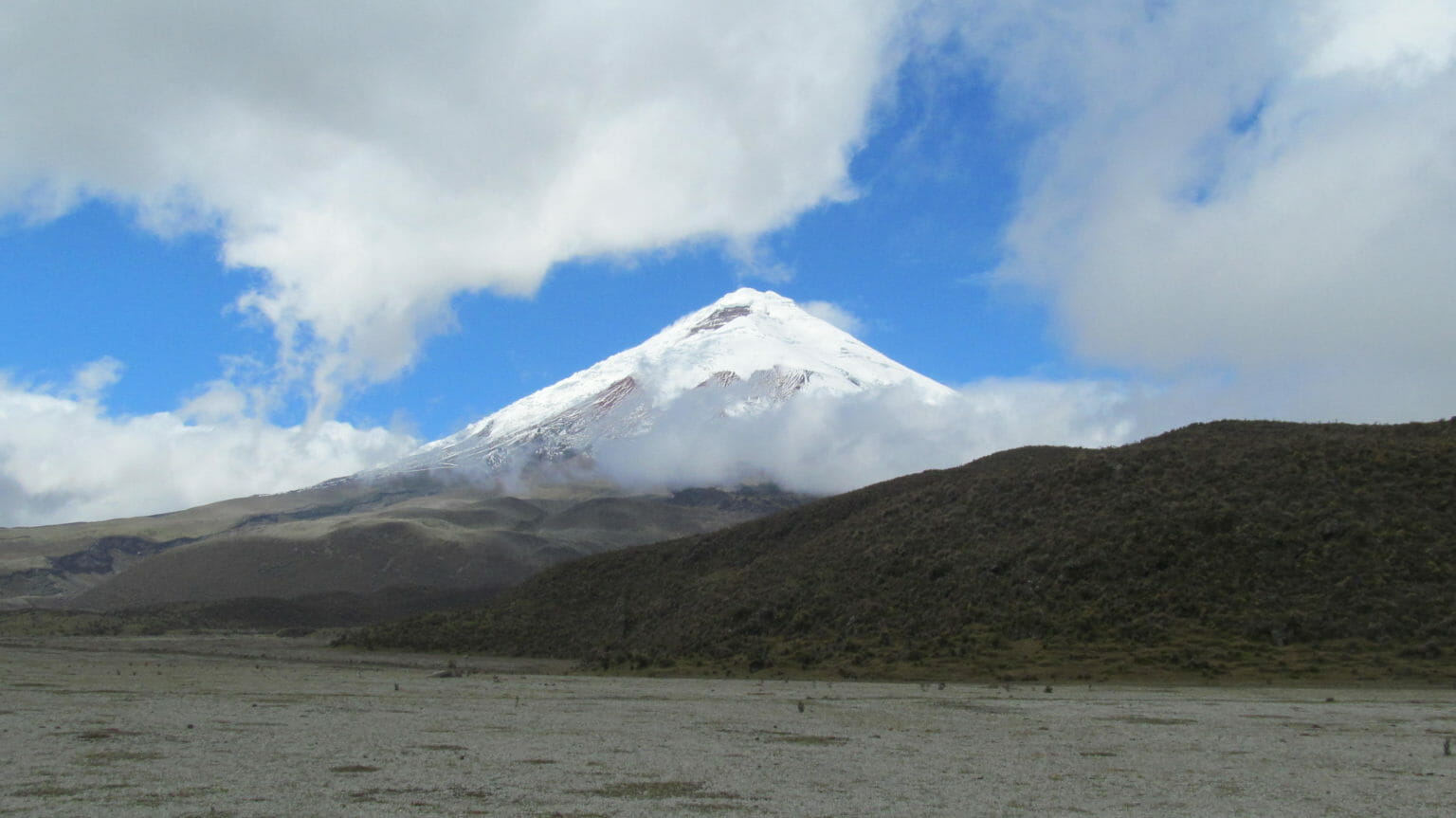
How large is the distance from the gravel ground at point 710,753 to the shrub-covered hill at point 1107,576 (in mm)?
9013

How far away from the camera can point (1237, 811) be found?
36.9 ft

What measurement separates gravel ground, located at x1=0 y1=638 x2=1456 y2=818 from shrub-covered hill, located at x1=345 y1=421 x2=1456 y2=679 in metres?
9.01

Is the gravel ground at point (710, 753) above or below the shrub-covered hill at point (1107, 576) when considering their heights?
below

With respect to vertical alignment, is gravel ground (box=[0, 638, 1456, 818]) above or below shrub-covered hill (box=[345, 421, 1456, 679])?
below

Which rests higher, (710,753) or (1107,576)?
(1107,576)

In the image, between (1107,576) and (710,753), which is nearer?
(710,753)

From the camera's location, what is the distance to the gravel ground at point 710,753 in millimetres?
11281

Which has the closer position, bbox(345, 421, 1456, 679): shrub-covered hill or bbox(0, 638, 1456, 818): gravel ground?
bbox(0, 638, 1456, 818): gravel ground

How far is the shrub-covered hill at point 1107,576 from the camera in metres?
37.9

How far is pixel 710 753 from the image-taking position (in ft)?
51.4

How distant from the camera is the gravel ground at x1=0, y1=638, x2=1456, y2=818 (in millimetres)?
11281

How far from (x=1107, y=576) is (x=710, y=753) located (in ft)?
111

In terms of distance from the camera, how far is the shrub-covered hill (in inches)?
1491

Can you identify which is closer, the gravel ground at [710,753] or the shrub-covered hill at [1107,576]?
the gravel ground at [710,753]
